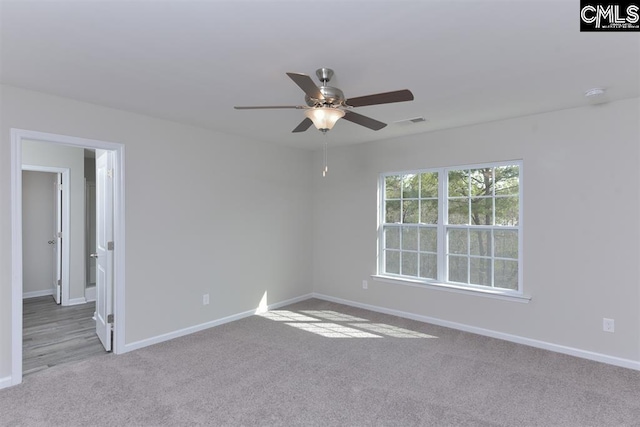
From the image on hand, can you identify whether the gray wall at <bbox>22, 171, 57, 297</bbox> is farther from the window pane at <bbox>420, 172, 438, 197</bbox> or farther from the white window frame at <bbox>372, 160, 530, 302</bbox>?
the window pane at <bbox>420, 172, 438, 197</bbox>

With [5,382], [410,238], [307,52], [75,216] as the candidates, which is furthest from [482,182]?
[75,216]

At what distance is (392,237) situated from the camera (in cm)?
490

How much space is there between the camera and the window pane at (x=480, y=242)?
4.04 meters

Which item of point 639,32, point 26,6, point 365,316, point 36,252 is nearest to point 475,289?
point 365,316

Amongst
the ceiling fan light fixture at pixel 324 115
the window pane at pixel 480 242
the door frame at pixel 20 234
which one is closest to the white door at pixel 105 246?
the door frame at pixel 20 234

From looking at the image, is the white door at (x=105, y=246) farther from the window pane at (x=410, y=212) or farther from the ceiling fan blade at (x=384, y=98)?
the window pane at (x=410, y=212)

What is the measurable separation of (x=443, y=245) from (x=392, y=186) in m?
1.09

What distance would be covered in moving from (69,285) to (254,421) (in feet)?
14.5

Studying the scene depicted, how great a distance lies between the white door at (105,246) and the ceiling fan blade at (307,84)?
8.39ft

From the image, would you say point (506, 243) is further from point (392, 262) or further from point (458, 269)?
point (392, 262)

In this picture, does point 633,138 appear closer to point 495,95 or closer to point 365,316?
point 495,95

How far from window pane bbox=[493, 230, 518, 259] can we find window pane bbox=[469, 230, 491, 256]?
0.28 feet

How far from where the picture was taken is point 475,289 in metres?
4.05

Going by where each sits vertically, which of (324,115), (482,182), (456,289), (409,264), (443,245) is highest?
(324,115)
